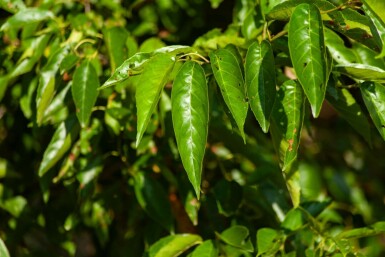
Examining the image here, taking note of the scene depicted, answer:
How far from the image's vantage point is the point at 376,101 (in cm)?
125

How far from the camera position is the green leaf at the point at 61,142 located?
1.63m

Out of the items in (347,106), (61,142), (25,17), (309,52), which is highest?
(309,52)

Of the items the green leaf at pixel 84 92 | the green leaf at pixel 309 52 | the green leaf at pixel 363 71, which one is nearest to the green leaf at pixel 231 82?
the green leaf at pixel 309 52

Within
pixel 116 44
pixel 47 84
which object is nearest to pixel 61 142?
pixel 47 84

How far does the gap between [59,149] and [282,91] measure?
633 millimetres

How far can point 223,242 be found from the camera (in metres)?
1.53

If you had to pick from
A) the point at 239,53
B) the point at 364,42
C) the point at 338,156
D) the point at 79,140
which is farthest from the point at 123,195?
the point at 338,156

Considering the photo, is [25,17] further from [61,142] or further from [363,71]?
[363,71]

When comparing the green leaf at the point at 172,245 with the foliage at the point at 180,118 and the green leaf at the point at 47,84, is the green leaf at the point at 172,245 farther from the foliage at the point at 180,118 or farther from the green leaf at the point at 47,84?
the green leaf at the point at 47,84

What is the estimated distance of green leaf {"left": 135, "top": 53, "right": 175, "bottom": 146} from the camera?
3.79ft

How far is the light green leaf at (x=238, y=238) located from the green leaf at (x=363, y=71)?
0.42 m

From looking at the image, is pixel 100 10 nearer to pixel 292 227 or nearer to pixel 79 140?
pixel 79 140

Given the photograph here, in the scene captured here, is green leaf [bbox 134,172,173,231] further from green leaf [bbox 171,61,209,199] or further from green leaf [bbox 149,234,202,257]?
green leaf [bbox 171,61,209,199]

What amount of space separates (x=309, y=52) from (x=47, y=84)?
669 mm
